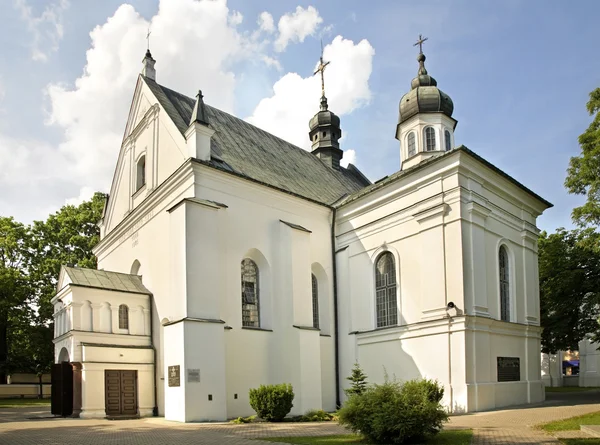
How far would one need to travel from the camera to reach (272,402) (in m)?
17.4

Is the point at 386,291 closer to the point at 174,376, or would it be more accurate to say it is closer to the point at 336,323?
the point at 336,323

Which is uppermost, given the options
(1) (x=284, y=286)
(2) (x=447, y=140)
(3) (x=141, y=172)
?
(2) (x=447, y=140)

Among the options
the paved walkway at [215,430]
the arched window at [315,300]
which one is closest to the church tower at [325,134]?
the arched window at [315,300]

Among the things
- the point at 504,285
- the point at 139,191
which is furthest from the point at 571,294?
the point at 139,191

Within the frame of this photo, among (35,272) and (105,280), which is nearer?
(105,280)

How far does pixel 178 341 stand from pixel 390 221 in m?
9.32

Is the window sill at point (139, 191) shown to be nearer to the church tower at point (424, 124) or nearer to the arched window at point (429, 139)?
the church tower at point (424, 124)

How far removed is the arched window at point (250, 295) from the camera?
20.9 m

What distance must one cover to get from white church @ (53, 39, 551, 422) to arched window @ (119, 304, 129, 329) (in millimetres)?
56

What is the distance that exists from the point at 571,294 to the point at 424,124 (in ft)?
31.4

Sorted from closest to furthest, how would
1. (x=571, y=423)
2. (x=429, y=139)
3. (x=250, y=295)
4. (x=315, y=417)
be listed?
(x=571, y=423), (x=315, y=417), (x=250, y=295), (x=429, y=139)

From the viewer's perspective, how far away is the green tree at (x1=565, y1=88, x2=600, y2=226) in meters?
19.6

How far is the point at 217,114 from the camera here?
26.3 meters

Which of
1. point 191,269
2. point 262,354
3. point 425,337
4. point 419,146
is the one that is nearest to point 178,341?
point 191,269
